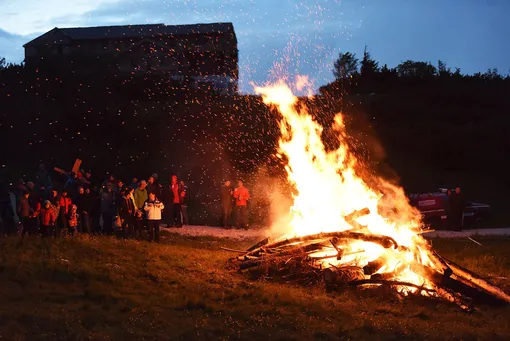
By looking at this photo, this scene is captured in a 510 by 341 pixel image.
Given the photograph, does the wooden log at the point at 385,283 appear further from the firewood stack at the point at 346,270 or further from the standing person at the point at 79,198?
the standing person at the point at 79,198

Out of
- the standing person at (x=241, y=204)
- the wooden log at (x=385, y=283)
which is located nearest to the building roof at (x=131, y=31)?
the standing person at (x=241, y=204)

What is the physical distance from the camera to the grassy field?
9.02 metres

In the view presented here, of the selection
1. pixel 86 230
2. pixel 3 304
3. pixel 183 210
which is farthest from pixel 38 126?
pixel 3 304

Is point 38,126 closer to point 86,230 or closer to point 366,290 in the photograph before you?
point 86,230

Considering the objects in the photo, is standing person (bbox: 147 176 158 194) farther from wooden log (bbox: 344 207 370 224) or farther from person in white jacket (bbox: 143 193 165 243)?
wooden log (bbox: 344 207 370 224)

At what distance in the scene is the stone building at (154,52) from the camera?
153 ft

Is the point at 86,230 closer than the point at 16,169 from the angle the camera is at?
Yes

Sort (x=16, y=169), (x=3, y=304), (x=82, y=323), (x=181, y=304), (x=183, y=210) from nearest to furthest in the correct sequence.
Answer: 1. (x=82, y=323)
2. (x=3, y=304)
3. (x=181, y=304)
4. (x=183, y=210)
5. (x=16, y=169)

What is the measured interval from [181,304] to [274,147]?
90.6ft

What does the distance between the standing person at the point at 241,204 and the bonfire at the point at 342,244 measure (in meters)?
5.20

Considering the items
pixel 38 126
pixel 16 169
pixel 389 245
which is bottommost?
pixel 389 245

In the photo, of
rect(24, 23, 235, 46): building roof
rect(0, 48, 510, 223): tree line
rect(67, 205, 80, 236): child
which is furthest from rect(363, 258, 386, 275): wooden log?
rect(24, 23, 235, 46): building roof

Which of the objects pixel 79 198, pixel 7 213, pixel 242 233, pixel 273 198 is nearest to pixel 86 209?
pixel 79 198

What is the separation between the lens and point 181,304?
416 inches
